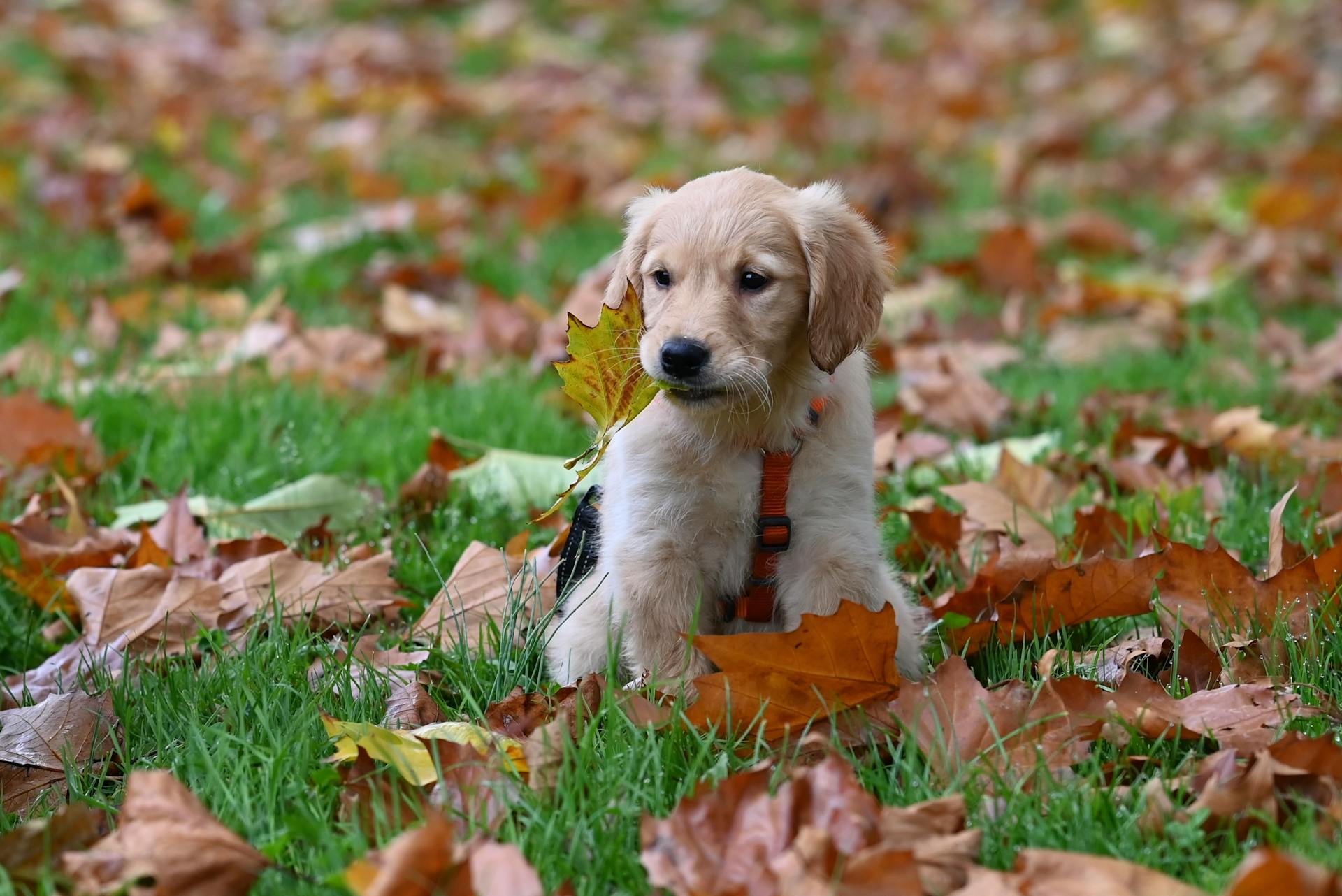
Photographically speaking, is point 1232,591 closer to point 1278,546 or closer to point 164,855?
point 1278,546

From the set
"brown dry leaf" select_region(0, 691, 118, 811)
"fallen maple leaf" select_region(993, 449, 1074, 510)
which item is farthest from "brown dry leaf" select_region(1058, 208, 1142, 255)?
"brown dry leaf" select_region(0, 691, 118, 811)

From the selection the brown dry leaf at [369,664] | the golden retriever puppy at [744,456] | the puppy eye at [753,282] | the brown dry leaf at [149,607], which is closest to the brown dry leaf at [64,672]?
the brown dry leaf at [149,607]

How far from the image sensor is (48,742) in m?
2.39

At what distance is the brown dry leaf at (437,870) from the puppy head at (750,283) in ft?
3.15

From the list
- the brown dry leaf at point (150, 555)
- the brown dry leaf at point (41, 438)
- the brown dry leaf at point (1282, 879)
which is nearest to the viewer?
the brown dry leaf at point (1282, 879)

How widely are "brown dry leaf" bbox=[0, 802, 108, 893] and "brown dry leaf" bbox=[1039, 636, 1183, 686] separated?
1616 millimetres

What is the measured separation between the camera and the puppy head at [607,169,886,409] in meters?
2.53

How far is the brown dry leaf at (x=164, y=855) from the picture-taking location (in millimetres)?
1884

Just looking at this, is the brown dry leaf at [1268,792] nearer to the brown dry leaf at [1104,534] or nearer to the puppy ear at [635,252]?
the brown dry leaf at [1104,534]

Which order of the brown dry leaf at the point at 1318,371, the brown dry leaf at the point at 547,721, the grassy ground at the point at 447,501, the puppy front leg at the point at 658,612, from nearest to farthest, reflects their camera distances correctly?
the grassy ground at the point at 447,501 < the brown dry leaf at the point at 547,721 < the puppy front leg at the point at 658,612 < the brown dry leaf at the point at 1318,371

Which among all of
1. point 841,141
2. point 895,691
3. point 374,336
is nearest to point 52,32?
point 841,141

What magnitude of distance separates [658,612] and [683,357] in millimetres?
487

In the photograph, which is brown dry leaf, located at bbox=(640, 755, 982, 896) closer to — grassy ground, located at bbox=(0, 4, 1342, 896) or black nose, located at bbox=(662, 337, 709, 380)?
grassy ground, located at bbox=(0, 4, 1342, 896)

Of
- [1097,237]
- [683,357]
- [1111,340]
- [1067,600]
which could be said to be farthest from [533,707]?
[1097,237]
